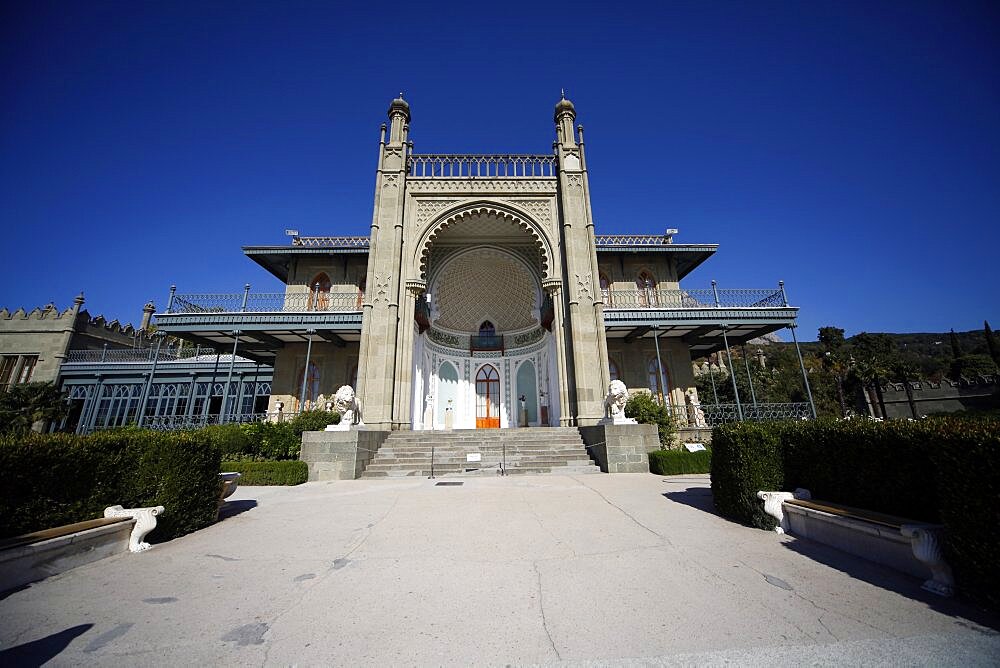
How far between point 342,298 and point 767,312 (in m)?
19.1

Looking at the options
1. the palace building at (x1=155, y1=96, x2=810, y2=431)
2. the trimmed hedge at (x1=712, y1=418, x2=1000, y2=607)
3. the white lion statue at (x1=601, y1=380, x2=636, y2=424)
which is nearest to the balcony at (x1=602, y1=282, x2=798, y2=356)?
the palace building at (x1=155, y1=96, x2=810, y2=431)

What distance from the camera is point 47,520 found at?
3.57m

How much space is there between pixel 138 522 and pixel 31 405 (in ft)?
68.4


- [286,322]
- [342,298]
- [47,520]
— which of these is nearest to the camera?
[47,520]

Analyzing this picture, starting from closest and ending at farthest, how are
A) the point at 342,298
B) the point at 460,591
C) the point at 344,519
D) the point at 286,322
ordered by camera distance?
the point at 460,591 < the point at 344,519 < the point at 286,322 < the point at 342,298

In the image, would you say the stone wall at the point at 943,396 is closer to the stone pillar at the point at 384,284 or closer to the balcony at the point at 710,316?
the balcony at the point at 710,316

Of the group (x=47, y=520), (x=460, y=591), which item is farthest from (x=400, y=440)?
(x=460, y=591)

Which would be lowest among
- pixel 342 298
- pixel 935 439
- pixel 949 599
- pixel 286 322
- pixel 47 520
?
pixel 949 599

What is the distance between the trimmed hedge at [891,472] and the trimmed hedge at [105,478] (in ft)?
22.9

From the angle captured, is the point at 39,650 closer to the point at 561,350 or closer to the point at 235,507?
the point at 235,507

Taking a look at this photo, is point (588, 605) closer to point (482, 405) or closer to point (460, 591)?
point (460, 591)

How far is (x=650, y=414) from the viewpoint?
12.3 m

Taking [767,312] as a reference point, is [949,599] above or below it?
below

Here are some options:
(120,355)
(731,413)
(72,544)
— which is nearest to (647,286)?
(731,413)
